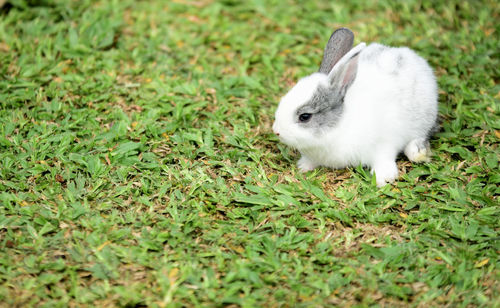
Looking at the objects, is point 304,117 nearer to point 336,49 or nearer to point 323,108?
point 323,108

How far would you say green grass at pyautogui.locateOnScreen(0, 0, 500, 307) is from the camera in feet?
11.9

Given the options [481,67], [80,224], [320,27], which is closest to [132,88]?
[80,224]

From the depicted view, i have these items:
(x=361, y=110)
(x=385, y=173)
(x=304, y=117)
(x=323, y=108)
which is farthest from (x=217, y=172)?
(x=385, y=173)

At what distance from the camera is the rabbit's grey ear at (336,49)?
455 cm

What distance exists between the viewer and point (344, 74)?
4211 mm

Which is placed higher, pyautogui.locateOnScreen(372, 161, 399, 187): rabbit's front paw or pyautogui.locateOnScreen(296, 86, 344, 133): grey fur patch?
pyautogui.locateOnScreen(296, 86, 344, 133): grey fur patch

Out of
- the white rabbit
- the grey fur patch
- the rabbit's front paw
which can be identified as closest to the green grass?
the rabbit's front paw

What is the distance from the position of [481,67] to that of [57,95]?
4575 millimetres

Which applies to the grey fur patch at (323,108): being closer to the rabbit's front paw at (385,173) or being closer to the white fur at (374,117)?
the white fur at (374,117)

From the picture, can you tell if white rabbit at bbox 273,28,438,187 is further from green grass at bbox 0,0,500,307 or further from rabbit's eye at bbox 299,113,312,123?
green grass at bbox 0,0,500,307

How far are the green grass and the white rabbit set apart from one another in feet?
0.77

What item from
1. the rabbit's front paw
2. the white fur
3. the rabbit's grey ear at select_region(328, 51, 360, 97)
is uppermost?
the rabbit's grey ear at select_region(328, 51, 360, 97)

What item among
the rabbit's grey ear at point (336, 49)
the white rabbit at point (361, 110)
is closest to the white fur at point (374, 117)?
the white rabbit at point (361, 110)

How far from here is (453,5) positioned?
670 cm
